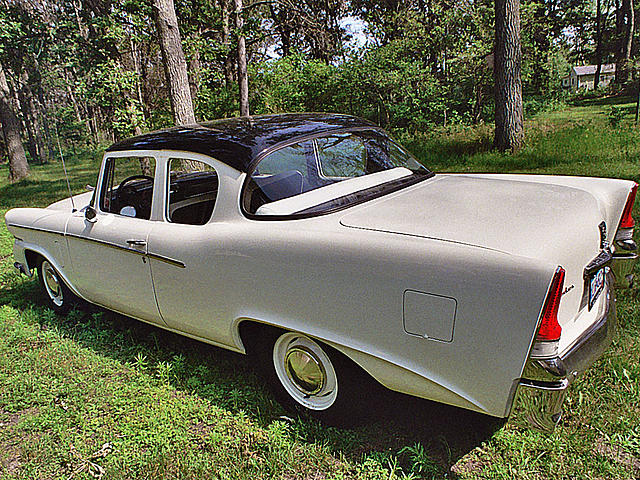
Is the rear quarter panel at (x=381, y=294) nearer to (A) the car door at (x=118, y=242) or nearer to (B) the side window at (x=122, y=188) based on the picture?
(A) the car door at (x=118, y=242)

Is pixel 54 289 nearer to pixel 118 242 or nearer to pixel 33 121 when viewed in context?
pixel 118 242

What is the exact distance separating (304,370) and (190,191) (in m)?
1.68

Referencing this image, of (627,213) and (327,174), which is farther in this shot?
(327,174)

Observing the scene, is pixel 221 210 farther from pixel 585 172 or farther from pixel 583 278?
pixel 585 172

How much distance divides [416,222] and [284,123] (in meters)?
1.48

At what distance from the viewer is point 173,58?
8.39 m

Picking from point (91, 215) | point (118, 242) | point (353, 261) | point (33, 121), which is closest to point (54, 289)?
point (91, 215)

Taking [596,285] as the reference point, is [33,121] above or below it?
above

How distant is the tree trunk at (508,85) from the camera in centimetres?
A: 925

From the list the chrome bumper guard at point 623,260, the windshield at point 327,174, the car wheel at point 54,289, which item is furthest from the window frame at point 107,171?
the chrome bumper guard at point 623,260

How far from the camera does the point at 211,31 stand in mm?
13047

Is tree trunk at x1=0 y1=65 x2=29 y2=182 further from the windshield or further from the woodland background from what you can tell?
the windshield

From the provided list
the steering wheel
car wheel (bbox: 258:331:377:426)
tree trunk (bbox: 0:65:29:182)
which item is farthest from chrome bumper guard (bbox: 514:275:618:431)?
tree trunk (bbox: 0:65:29:182)

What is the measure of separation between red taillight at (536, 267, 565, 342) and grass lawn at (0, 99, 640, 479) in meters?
0.83
